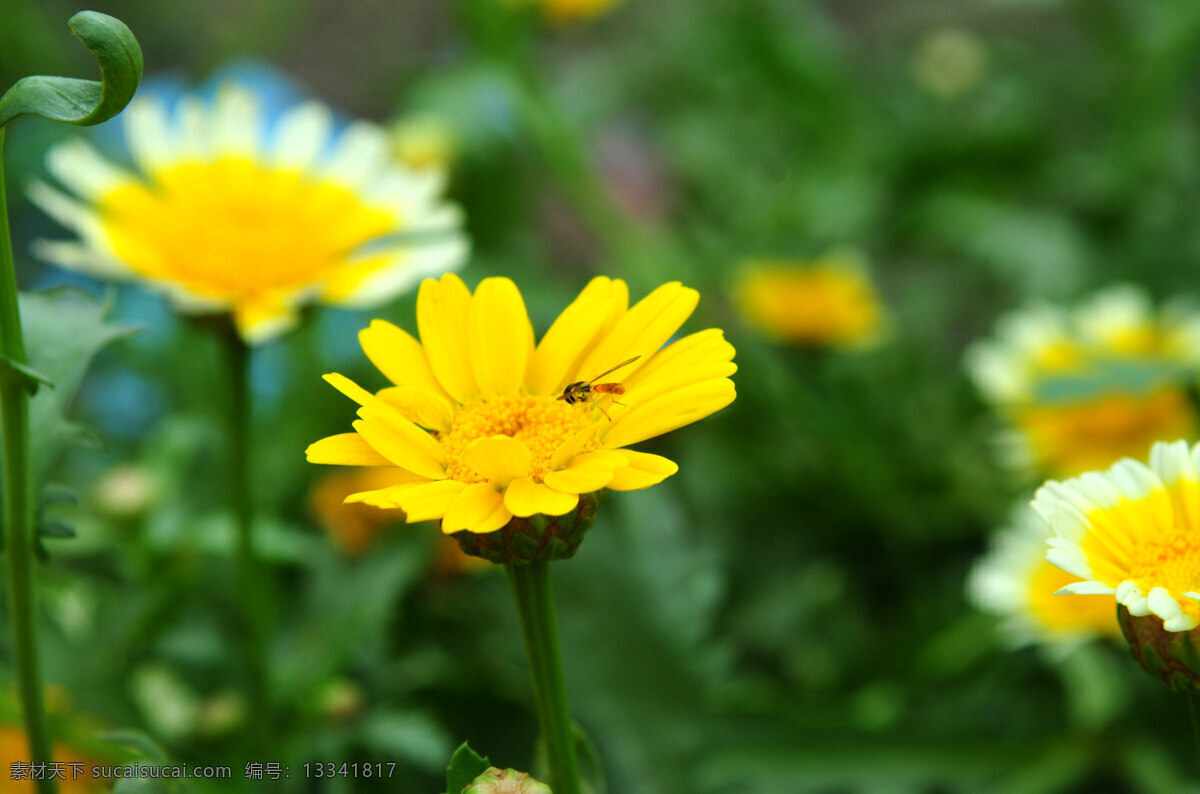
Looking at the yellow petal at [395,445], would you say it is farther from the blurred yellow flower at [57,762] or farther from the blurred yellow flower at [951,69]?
the blurred yellow flower at [951,69]

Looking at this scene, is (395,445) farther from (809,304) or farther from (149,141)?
(809,304)

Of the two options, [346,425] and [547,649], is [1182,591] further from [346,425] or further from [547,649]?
[346,425]

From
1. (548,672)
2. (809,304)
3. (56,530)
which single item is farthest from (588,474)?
(809,304)

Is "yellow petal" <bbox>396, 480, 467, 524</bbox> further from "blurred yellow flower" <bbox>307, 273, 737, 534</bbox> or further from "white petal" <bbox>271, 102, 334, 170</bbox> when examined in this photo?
"white petal" <bbox>271, 102, 334, 170</bbox>

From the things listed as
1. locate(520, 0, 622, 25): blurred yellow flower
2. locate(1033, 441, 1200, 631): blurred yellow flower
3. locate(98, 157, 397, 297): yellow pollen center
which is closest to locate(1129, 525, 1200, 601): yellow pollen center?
locate(1033, 441, 1200, 631): blurred yellow flower

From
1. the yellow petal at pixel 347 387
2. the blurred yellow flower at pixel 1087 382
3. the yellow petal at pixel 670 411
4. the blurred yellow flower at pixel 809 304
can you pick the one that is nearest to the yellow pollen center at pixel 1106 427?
the blurred yellow flower at pixel 1087 382

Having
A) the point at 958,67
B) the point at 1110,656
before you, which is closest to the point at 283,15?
the point at 958,67

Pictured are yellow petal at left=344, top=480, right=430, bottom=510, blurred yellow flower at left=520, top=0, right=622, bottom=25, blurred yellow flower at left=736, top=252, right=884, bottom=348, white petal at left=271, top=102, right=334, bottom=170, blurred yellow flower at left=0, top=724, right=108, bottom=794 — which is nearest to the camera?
yellow petal at left=344, top=480, right=430, bottom=510
